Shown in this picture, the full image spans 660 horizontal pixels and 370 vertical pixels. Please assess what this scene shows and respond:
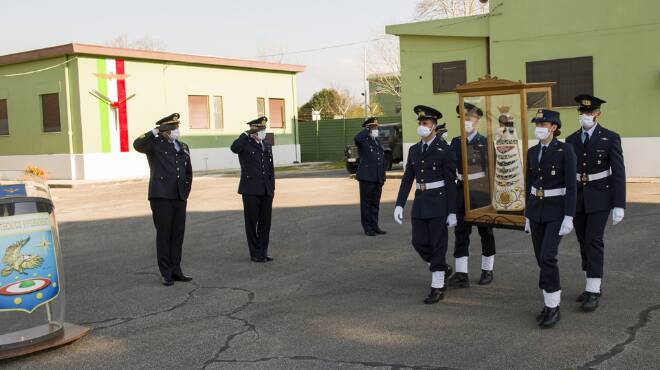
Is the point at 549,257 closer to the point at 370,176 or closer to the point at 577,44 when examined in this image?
A: the point at 370,176

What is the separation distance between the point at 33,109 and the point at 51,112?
105 cm

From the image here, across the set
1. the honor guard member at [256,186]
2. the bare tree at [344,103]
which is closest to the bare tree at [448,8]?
the bare tree at [344,103]

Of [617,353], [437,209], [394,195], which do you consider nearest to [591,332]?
[617,353]

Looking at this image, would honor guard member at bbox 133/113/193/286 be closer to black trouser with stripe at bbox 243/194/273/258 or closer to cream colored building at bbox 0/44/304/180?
black trouser with stripe at bbox 243/194/273/258

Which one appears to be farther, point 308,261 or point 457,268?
point 308,261

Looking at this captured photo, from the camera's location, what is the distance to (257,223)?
9.83 m

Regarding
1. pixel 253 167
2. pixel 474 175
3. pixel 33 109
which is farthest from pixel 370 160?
pixel 33 109

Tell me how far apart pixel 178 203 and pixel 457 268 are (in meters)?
3.30

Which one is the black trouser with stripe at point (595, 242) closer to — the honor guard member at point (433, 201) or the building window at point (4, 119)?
the honor guard member at point (433, 201)

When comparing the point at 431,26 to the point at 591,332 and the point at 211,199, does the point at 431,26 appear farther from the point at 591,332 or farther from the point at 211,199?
the point at 591,332

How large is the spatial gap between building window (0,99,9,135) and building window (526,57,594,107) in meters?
22.7

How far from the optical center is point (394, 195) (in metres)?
18.0

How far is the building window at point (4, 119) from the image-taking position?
31.3 metres

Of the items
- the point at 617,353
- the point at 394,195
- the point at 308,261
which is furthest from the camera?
the point at 394,195
